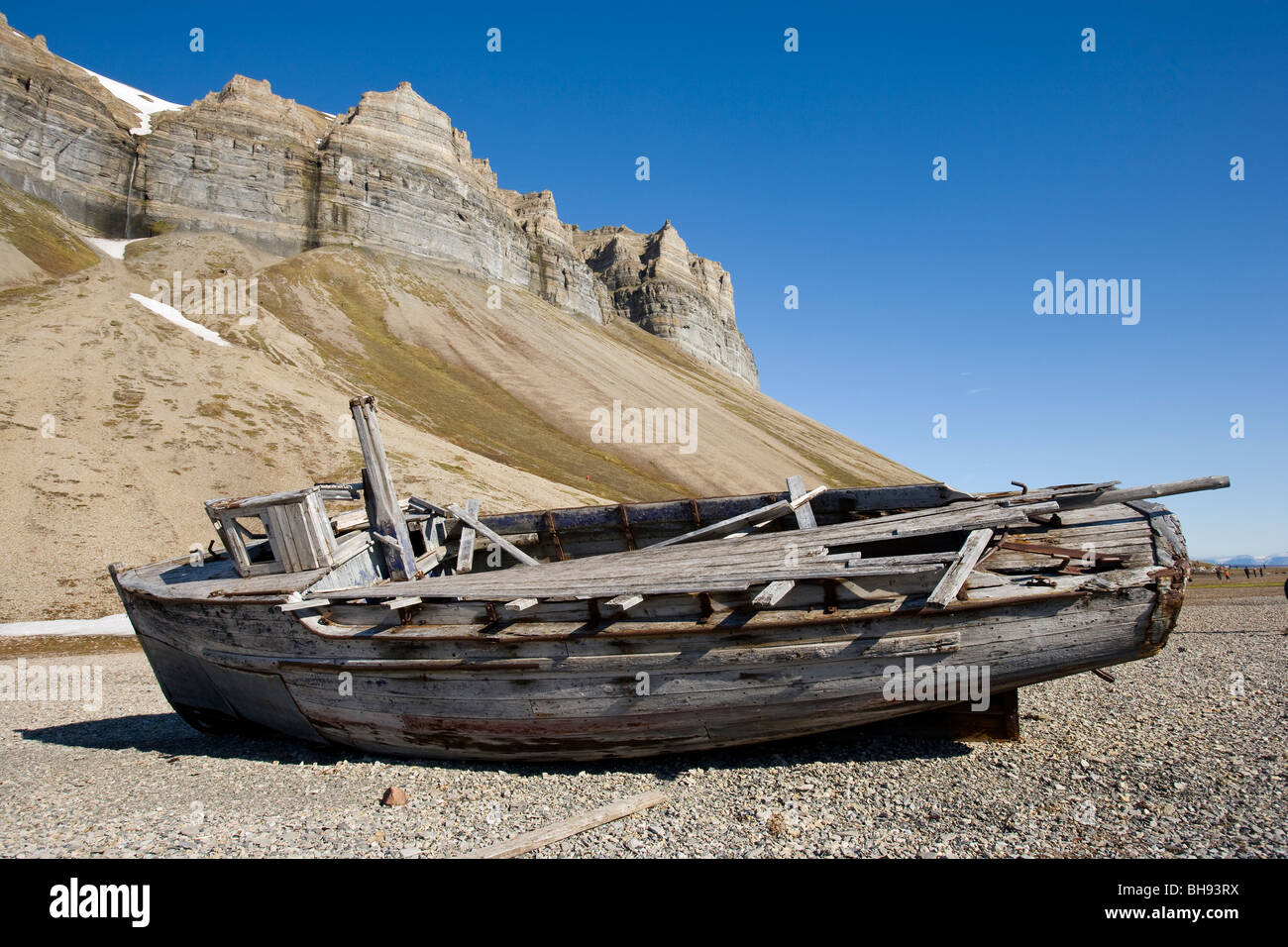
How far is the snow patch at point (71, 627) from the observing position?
20250mm

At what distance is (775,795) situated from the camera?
7660mm

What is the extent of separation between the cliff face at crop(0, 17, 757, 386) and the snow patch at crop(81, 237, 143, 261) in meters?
4.50

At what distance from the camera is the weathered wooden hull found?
758 cm

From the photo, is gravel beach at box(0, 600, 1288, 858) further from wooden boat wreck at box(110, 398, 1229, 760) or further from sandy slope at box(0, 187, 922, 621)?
sandy slope at box(0, 187, 922, 621)

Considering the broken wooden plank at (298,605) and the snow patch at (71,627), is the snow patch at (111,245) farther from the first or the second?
the broken wooden plank at (298,605)

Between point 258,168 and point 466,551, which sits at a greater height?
point 258,168

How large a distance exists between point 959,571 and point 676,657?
339 cm

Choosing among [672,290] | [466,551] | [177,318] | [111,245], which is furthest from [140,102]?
[466,551]

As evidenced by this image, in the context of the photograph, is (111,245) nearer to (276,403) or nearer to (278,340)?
(278,340)

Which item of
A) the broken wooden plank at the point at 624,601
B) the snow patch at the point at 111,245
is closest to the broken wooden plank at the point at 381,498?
the broken wooden plank at the point at 624,601
